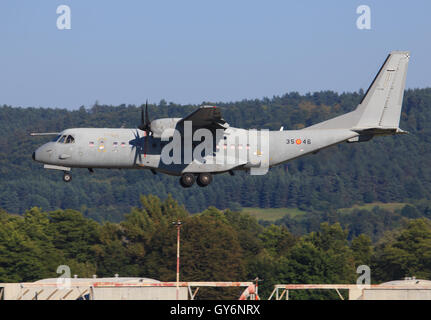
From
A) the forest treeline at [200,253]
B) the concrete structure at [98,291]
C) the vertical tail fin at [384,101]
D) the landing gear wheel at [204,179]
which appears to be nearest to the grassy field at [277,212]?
the forest treeline at [200,253]

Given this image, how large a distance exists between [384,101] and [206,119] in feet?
35.0

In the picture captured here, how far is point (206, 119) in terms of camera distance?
3806 centimetres

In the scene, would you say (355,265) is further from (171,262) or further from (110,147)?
(110,147)

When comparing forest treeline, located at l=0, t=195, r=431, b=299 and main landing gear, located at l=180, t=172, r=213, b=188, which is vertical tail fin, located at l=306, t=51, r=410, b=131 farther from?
forest treeline, located at l=0, t=195, r=431, b=299

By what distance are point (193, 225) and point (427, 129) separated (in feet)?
313

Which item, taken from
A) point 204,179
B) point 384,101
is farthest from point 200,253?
point 384,101

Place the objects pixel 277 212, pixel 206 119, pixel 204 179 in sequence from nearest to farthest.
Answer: pixel 206 119
pixel 204 179
pixel 277 212

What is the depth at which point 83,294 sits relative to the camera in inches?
1510

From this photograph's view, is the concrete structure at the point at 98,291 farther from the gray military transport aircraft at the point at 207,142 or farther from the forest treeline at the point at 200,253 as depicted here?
the forest treeline at the point at 200,253

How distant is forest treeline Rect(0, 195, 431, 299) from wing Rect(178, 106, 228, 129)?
121 feet

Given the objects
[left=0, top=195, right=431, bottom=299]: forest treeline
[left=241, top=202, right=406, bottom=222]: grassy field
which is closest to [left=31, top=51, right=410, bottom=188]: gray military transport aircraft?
[left=0, top=195, right=431, bottom=299]: forest treeline

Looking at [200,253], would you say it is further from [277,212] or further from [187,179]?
[277,212]

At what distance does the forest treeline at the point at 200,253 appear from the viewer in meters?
80.8
